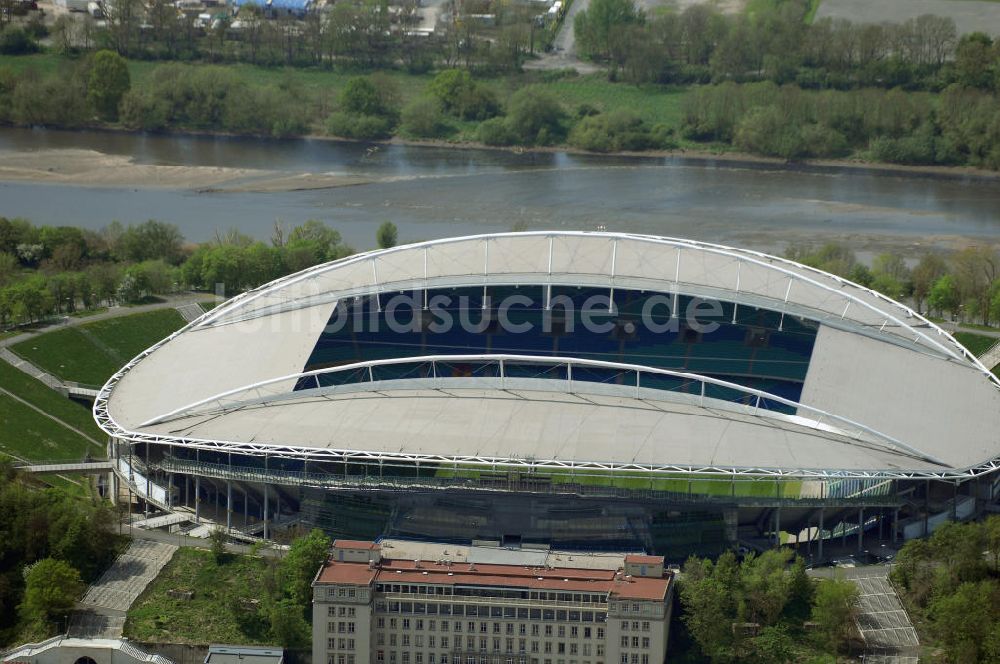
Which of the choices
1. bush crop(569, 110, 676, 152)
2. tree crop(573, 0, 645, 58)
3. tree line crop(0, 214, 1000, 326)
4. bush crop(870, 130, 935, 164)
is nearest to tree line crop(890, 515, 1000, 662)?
tree line crop(0, 214, 1000, 326)

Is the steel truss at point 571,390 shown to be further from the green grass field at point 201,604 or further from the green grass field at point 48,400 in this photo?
the green grass field at point 48,400

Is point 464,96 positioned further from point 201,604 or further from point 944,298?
point 201,604

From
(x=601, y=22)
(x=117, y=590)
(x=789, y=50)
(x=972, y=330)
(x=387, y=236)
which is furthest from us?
(x=601, y=22)

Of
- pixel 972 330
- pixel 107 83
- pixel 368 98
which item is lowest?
pixel 972 330

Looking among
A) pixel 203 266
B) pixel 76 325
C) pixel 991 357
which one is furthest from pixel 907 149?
pixel 76 325

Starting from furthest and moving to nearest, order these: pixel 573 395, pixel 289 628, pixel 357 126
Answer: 1. pixel 357 126
2. pixel 573 395
3. pixel 289 628

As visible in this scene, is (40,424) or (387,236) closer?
(40,424)

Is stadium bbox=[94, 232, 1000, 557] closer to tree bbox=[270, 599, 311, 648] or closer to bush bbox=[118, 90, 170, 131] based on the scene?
tree bbox=[270, 599, 311, 648]
